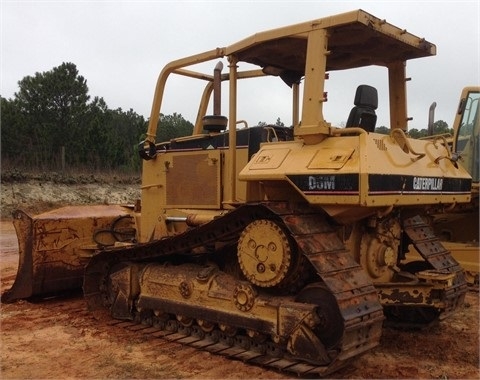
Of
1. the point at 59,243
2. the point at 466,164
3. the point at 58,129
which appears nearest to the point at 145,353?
the point at 59,243

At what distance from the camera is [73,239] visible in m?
7.57

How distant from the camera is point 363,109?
5363mm

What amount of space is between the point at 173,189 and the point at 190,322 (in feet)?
5.44

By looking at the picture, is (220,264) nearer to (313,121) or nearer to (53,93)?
(313,121)

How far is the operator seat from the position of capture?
211 inches

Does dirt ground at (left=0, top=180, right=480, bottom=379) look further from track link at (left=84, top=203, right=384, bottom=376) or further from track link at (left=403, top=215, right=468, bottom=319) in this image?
track link at (left=403, top=215, right=468, bottom=319)

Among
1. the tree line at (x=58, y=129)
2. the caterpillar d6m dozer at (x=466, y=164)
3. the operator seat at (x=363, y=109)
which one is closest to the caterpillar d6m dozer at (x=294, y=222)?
the operator seat at (x=363, y=109)

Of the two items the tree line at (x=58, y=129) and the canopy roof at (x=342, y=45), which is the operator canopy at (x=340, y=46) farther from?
the tree line at (x=58, y=129)

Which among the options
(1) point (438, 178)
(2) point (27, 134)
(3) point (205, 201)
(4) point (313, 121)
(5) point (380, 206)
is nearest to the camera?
(5) point (380, 206)

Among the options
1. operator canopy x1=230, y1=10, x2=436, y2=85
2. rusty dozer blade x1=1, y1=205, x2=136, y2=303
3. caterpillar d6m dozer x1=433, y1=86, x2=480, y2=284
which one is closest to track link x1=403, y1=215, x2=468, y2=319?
operator canopy x1=230, y1=10, x2=436, y2=85

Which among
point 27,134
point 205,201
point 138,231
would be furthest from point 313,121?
point 27,134

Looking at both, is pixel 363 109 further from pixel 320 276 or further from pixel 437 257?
pixel 320 276

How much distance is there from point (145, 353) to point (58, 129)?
24.9 meters

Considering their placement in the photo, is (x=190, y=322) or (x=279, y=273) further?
(x=190, y=322)
